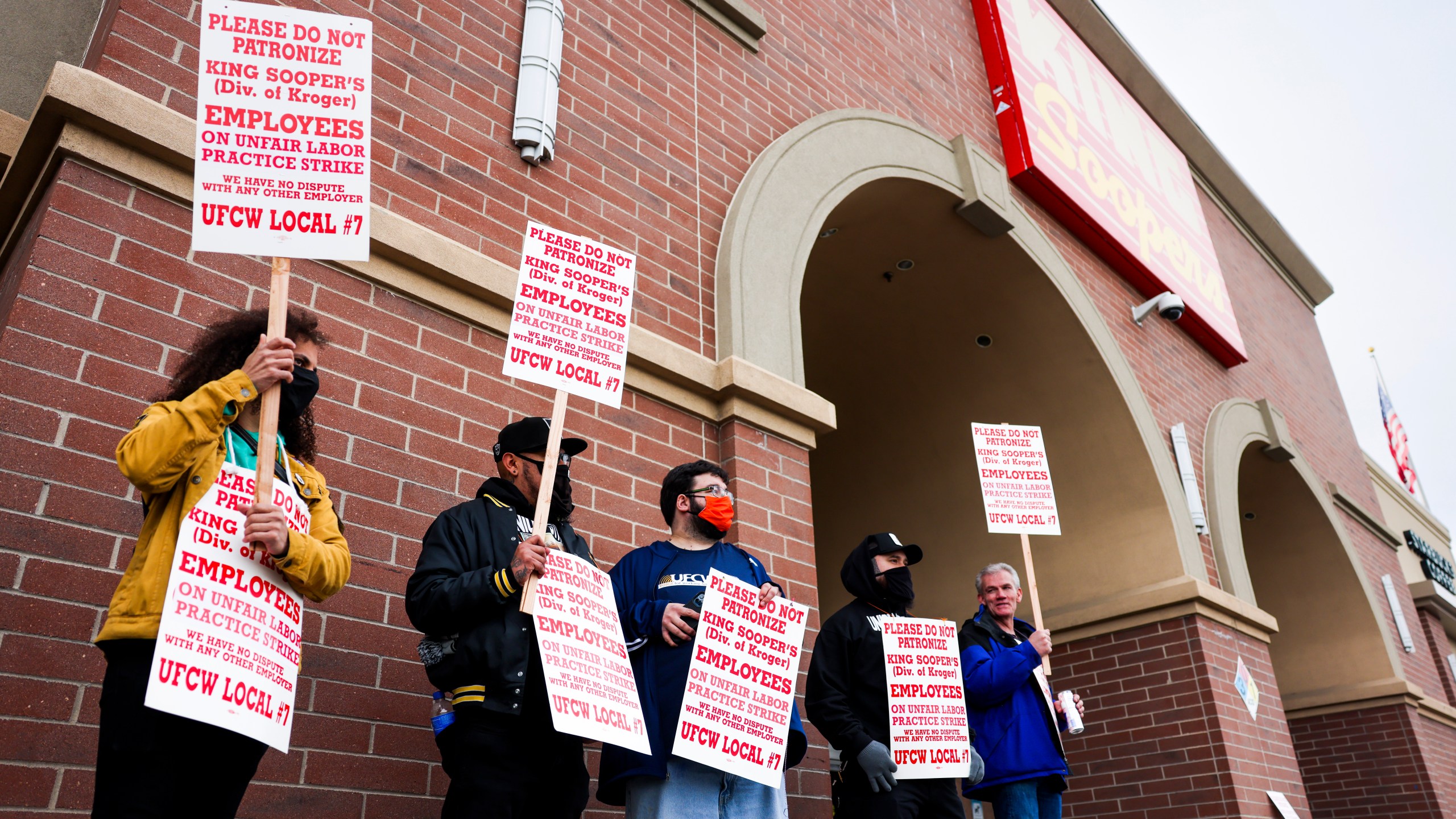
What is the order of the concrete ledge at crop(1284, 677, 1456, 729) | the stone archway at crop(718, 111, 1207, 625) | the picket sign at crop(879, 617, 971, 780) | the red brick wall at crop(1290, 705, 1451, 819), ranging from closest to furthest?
1. the picket sign at crop(879, 617, 971, 780)
2. the stone archway at crop(718, 111, 1207, 625)
3. the red brick wall at crop(1290, 705, 1451, 819)
4. the concrete ledge at crop(1284, 677, 1456, 729)

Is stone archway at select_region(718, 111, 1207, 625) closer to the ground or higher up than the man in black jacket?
higher up

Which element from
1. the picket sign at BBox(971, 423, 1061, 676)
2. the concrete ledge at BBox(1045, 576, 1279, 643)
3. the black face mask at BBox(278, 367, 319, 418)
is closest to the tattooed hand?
the black face mask at BBox(278, 367, 319, 418)

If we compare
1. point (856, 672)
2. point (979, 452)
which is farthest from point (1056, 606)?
point (856, 672)

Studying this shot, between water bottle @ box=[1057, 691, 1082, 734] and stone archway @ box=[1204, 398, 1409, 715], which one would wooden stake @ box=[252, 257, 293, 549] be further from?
stone archway @ box=[1204, 398, 1409, 715]

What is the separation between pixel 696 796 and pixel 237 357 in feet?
6.13

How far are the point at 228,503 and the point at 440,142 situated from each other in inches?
97.8

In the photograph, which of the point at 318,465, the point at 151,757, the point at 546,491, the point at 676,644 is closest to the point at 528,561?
the point at 546,491

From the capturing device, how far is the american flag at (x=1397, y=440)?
1797 cm

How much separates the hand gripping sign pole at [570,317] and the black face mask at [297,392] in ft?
2.37

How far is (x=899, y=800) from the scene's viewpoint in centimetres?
381

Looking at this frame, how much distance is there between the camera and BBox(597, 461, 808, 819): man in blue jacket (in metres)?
3.25

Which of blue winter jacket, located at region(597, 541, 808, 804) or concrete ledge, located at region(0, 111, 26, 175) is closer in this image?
blue winter jacket, located at region(597, 541, 808, 804)

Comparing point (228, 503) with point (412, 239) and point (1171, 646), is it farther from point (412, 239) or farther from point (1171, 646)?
point (1171, 646)

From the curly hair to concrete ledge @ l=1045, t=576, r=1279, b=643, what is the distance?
7.26 m
